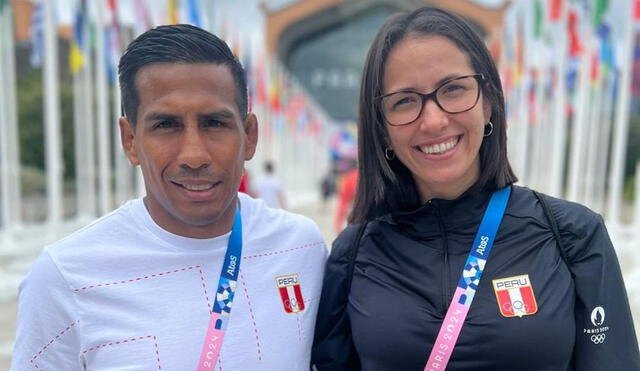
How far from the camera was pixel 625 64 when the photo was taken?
1040 centimetres

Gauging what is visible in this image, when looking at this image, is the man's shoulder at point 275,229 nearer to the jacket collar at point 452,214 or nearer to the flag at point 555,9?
the jacket collar at point 452,214

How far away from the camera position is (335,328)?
6.48 ft

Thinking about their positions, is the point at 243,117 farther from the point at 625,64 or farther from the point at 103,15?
the point at 625,64

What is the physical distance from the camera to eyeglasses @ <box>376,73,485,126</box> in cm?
178

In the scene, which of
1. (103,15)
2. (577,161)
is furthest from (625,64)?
(103,15)

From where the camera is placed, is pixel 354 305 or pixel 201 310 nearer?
pixel 201 310

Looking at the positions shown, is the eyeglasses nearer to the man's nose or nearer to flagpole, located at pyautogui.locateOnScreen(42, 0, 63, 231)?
the man's nose

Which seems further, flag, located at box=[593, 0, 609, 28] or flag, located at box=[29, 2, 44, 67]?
flag, located at box=[593, 0, 609, 28]

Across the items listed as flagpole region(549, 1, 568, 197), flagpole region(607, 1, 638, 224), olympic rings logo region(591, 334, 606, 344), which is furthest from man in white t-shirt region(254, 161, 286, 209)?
olympic rings logo region(591, 334, 606, 344)

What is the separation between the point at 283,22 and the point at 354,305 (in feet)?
139

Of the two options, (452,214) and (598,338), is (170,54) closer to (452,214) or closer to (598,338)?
(452,214)

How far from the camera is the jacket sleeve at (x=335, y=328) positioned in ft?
6.45

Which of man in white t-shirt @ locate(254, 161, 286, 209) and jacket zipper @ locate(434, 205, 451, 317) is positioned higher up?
jacket zipper @ locate(434, 205, 451, 317)

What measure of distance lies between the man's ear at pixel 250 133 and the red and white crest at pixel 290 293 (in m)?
0.39
